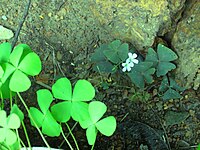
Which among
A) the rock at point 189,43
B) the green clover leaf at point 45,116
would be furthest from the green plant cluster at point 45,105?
the rock at point 189,43

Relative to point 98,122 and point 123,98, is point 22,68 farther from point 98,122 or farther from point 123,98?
point 123,98

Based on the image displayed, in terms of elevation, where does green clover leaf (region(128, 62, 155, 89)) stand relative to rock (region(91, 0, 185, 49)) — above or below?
below

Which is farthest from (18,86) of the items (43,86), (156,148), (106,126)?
(156,148)

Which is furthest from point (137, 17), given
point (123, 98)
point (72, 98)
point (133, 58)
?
point (72, 98)

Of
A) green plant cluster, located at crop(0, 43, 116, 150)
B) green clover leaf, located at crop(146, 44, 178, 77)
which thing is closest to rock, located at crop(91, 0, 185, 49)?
green clover leaf, located at crop(146, 44, 178, 77)

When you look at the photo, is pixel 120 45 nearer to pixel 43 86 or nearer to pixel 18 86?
pixel 43 86

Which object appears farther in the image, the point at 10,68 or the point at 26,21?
the point at 26,21

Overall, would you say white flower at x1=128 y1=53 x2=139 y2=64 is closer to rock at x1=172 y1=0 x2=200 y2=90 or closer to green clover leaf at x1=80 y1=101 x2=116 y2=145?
rock at x1=172 y1=0 x2=200 y2=90
